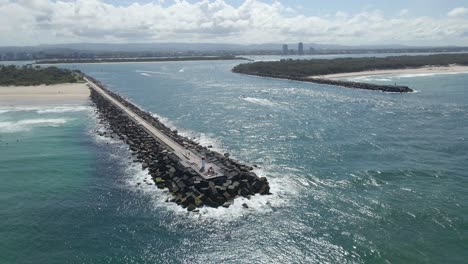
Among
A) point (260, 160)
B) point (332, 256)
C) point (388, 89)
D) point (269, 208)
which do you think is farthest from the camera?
point (388, 89)

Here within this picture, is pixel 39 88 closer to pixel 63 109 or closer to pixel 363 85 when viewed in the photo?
pixel 63 109

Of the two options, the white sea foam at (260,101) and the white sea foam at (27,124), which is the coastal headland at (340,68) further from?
the white sea foam at (27,124)

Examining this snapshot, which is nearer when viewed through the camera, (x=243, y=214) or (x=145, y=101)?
(x=243, y=214)

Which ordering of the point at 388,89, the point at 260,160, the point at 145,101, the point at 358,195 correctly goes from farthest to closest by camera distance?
the point at 388,89, the point at 145,101, the point at 260,160, the point at 358,195

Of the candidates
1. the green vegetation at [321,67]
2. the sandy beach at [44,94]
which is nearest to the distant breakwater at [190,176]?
the sandy beach at [44,94]

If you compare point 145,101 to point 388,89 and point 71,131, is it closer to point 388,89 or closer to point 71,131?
point 71,131

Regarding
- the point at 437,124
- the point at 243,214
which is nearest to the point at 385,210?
the point at 243,214

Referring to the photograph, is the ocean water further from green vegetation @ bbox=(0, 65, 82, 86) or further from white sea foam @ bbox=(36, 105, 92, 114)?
green vegetation @ bbox=(0, 65, 82, 86)
